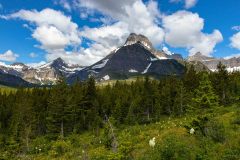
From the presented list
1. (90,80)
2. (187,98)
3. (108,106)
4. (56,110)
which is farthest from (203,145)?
(108,106)

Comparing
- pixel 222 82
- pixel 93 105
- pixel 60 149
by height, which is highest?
pixel 222 82

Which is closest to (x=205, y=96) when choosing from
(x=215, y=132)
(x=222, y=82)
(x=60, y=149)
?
(x=215, y=132)

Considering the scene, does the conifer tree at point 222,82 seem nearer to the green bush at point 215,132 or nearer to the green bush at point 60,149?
the green bush at point 60,149

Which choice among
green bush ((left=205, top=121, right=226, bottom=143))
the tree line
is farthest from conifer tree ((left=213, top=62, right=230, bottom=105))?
green bush ((left=205, top=121, right=226, bottom=143))

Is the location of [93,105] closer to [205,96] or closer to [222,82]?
[222,82]

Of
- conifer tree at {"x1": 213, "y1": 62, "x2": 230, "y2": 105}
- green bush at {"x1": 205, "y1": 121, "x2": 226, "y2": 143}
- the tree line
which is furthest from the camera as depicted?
conifer tree at {"x1": 213, "y1": 62, "x2": 230, "y2": 105}

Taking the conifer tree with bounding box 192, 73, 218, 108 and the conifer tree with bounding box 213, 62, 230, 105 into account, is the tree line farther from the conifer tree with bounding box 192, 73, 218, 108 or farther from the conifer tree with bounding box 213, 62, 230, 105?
the conifer tree with bounding box 192, 73, 218, 108

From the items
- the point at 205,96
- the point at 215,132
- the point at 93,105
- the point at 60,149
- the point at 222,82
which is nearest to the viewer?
the point at 215,132

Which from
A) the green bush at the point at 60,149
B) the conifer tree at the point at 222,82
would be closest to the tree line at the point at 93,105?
the conifer tree at the point at 222,82

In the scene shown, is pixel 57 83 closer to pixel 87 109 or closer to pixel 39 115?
pixel 87 109

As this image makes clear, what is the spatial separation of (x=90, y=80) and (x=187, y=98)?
24.3m

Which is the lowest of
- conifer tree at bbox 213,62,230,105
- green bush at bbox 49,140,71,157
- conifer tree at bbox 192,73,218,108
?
green bush at bbox 49,140,71,157

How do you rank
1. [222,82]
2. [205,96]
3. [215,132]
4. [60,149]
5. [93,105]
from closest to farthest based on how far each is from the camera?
[215,132] < [205,96] < [60,149] < [93,105] < [222,82]

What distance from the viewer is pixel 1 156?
17984 mm
